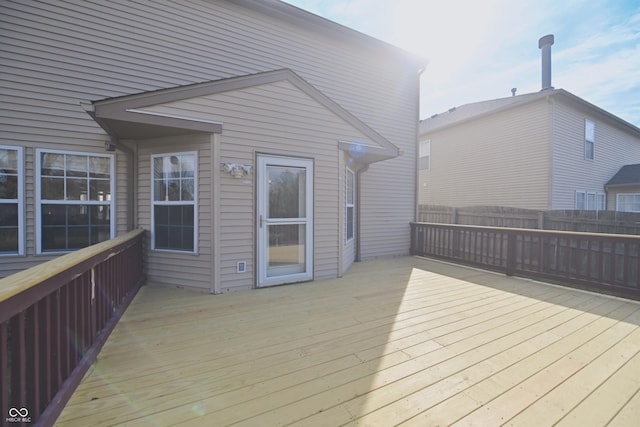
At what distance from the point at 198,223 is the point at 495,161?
37.1ft

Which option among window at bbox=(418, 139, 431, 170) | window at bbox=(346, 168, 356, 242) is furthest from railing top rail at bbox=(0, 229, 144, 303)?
window at bbox=(418, 139, 431, 170)

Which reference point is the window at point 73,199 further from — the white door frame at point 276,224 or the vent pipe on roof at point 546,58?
the vent pipe on roof at point 546,58

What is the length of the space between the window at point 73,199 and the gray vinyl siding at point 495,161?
474 inches

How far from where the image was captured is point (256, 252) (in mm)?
4152

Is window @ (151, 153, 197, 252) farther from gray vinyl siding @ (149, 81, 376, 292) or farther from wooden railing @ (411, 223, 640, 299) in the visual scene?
wooden railing @ (411, 223, 640, 299)

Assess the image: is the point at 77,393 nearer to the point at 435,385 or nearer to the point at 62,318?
the point at 62,318

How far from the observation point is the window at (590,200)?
35.3 ft

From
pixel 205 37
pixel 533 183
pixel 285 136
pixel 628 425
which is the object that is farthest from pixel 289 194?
pixel 533 183

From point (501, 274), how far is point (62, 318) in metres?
6.16

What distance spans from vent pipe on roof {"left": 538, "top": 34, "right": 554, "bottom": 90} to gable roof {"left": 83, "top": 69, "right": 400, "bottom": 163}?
10930mm

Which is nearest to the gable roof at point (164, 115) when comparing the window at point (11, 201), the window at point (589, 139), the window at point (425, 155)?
the window at point (11, 201)

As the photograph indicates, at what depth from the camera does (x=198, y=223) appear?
13.3ft

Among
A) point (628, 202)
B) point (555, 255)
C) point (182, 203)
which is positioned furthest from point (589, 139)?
point (182, 203)

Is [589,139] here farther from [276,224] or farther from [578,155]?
[276,224]
